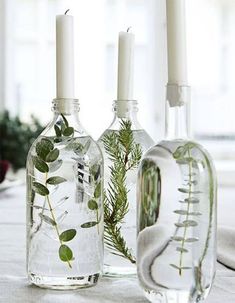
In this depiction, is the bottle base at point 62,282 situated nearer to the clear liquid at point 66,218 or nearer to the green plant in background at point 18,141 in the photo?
the clear liquid at point 66,218

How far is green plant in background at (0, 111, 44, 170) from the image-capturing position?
2.31m

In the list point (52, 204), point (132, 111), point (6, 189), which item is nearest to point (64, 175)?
point (52, 204)

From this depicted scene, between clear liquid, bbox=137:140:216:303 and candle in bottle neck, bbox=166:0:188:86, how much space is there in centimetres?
7

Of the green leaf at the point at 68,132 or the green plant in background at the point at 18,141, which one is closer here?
the green leaf at the point at 68,132

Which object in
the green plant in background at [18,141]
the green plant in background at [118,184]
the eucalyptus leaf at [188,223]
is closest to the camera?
the eucalyptus leaf at [188,223]

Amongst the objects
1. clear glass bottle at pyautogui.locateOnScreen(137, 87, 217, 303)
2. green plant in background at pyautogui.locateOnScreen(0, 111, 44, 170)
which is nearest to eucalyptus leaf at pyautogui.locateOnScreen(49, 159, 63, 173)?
clear glass bottle at pyautogui.locateOnScreen(137, 87, 217, 303)

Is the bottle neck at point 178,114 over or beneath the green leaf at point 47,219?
over

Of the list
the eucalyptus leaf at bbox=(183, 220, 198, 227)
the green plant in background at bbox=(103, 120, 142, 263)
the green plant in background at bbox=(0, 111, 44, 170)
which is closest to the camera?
the eucalyptus leaf at bbox=(183, 220, 198, 227)

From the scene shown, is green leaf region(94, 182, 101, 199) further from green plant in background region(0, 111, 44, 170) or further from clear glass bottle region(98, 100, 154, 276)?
green plant in background region(0, 111, 44, 170)

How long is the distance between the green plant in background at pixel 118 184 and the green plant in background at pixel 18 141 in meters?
1.63

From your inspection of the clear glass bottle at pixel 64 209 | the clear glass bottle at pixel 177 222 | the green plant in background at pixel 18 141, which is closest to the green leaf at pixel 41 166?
the clear glass bottle at pixel 64 209

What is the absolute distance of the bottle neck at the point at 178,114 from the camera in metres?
0.59

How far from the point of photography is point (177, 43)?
589 millimetres

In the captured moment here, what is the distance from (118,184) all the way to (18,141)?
168 cm
